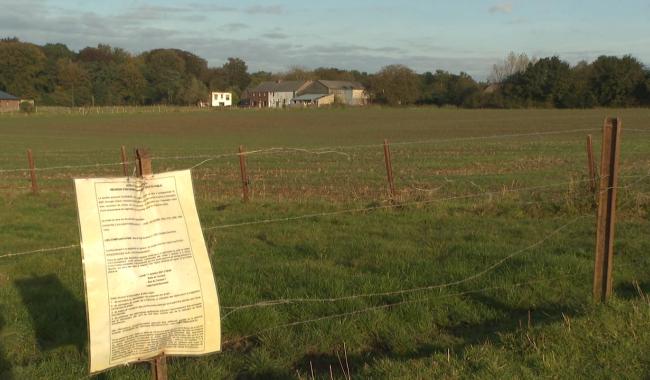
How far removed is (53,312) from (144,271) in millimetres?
3317

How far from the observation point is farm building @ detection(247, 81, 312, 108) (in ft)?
501

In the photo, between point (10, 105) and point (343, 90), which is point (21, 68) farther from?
point (343, 90)

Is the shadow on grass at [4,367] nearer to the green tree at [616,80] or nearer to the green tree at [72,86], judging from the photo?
the green tree at [616,80]

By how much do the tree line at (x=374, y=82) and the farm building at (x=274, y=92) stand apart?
474 cm

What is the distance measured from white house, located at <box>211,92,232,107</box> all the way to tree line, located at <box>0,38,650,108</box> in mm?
6777

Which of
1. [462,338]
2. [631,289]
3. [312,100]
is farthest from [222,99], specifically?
[462,338]

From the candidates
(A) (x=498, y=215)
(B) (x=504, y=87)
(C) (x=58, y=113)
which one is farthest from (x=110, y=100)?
(A) (x=498, y=215)

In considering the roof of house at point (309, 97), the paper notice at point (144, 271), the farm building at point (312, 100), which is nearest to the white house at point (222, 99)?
the farm building at point (312, 100)

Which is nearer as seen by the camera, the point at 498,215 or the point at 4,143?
the point at 498,215

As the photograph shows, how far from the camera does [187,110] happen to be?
107 m

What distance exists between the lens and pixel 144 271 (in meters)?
3.37

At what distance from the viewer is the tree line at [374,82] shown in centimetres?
9250

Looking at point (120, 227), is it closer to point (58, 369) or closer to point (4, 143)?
point (58, 369)

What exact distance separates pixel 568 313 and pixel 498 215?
543 centimetres
